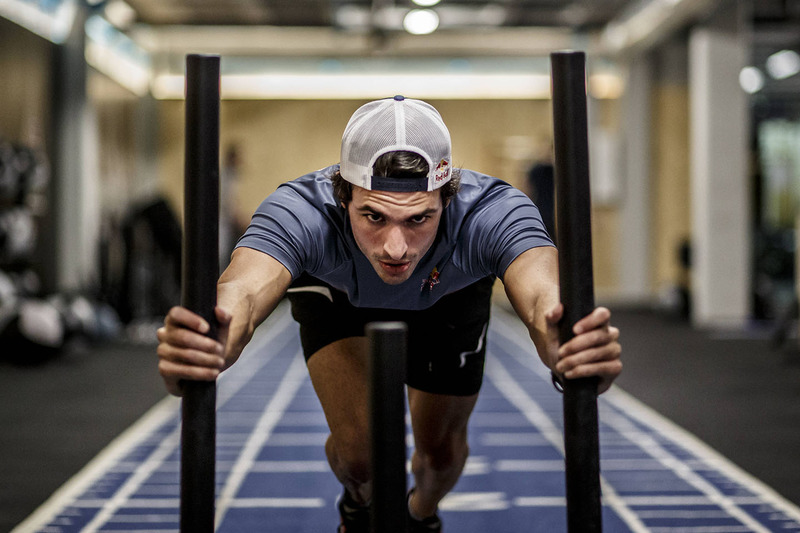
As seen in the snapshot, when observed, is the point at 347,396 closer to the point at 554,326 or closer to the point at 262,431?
the point at 554,326

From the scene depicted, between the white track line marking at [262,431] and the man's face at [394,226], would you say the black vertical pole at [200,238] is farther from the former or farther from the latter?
the white track line marking at [262,431]

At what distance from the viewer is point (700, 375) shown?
5.88m

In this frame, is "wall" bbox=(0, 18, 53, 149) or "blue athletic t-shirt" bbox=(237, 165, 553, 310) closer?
"blue athletic t-shirt" bbox=(237, 165, 553, 310)

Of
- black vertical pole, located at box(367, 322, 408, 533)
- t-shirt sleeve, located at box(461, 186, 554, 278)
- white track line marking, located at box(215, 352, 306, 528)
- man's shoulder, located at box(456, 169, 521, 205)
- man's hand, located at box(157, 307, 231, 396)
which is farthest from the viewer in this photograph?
white track line marking, located at box(215, 352, 306, 528)

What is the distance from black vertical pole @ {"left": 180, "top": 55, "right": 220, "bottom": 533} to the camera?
120 centimetres

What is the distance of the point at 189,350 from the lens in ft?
4.07

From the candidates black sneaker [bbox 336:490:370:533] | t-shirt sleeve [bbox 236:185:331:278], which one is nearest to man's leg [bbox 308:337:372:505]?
black sneaker [bbox 336:490:370:533]

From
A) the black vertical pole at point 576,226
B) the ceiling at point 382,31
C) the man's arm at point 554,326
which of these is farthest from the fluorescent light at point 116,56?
the black vertical pole at point 576,226

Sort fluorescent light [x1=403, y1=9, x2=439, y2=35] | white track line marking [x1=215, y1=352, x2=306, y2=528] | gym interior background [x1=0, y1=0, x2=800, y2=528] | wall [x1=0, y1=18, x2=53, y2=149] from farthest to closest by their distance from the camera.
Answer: fluorescent light [x1=403, y1=9, x2=439, y2=35] → gym interior background [x1=0, y1=0, x2=800, y2=528] → wall [x1=0, y1=18, x2=53, y2=149] → white track line marking [x1=215, y1=352, x2=306, y2=528]

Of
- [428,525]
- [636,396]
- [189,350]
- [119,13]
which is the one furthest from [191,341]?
[119,13]

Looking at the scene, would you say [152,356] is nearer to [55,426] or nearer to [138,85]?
[55,426]

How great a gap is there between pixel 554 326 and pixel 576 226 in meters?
0.18

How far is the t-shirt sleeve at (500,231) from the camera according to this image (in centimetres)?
172

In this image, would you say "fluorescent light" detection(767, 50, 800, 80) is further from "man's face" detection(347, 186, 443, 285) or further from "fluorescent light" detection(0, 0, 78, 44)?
"man's face" detection(347, 186, 443, 285)
